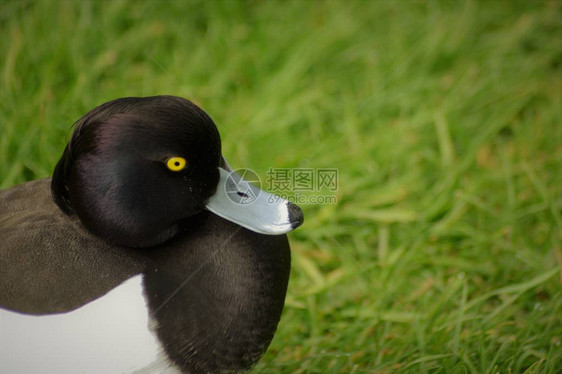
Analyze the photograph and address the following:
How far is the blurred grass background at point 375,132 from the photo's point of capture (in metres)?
1.91

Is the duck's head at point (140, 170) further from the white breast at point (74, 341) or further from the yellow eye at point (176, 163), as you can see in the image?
the white breast at point (74, 341)

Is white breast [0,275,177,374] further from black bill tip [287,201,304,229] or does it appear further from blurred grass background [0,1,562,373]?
blurred grass background [0,1,562,373]

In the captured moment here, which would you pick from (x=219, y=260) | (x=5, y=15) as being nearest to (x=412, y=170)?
(x=219, y=260)

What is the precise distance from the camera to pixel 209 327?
4.71 ft

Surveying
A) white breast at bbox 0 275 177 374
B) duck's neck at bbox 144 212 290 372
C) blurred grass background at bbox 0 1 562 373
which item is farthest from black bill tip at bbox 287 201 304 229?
blurred grass background at bbox 0 1 562 373

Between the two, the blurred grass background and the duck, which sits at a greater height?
the duck

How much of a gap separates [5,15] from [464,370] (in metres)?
2.19

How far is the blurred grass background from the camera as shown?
75.1 inches

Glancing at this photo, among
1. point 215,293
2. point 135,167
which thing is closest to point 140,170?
point 135,167

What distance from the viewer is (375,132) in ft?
8.41

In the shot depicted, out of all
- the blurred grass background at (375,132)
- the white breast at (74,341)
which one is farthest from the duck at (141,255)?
the blurred grass background at (375,132)

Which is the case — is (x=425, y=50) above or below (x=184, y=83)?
above

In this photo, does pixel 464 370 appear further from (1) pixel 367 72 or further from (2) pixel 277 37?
(2) pixel 277 37

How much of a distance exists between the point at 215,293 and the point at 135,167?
13.5 inches
